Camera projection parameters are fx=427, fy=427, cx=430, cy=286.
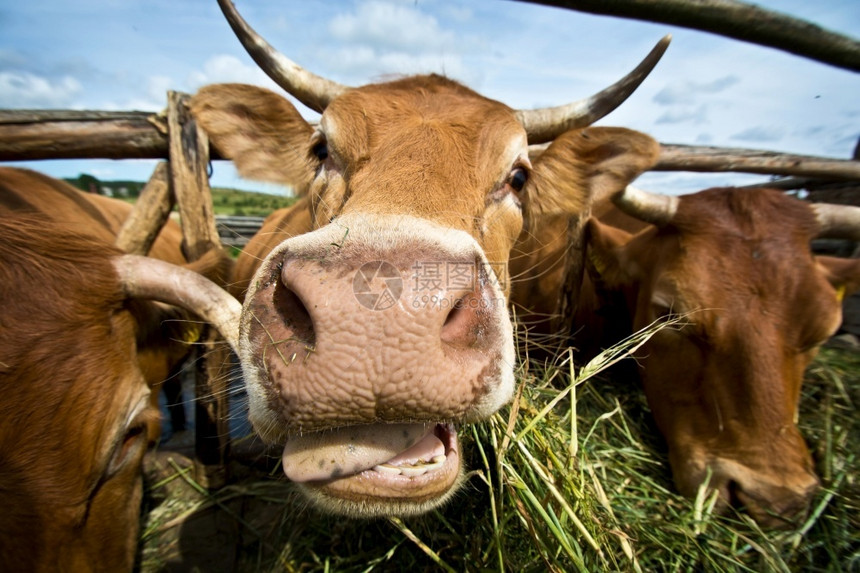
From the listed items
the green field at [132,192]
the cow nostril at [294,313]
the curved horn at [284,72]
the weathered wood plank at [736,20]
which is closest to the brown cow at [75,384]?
the cow nostril at [294,313]

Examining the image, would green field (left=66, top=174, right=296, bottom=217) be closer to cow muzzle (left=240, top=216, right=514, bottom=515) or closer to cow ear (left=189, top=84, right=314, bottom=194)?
cow ear (left=189, top=84, right=314, bottom=194)

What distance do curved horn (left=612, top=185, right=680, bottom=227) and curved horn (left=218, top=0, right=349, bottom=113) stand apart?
74.4 inches

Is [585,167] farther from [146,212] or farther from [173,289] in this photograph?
[146,212]

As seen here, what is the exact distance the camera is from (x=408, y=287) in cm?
111

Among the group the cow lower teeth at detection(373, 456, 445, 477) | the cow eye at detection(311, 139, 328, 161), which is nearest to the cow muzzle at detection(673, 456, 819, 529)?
the cow lower teeth at detection(373, 456, 445, 477)

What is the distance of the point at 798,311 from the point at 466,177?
1.99 metres

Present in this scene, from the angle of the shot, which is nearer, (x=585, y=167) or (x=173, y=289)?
(x=173, y=289)

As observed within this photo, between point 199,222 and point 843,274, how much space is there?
429 centimetres

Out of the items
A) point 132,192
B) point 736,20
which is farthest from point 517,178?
point 132,192

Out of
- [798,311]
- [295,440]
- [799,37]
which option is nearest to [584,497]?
[295,440]

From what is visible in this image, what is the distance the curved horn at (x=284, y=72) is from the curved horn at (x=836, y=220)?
3068 mm

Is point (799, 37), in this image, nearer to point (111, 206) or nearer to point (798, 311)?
point (798, 311)

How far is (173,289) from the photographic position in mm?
1994

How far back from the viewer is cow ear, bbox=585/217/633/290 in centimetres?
319
